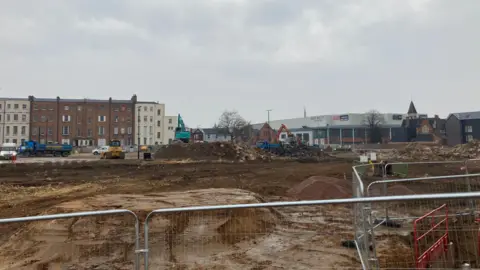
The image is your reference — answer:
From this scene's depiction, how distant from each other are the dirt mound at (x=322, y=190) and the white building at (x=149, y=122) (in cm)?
8855

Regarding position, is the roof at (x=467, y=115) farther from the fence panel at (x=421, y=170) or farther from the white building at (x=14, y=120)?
the white building at (x=14, y=120)

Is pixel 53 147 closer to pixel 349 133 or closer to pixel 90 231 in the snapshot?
pixel 90 231

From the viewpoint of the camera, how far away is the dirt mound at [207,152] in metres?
39.7

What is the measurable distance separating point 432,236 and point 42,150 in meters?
60.0

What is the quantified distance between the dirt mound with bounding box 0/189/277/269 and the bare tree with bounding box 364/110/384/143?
338 feet

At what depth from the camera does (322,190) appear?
13414 mm

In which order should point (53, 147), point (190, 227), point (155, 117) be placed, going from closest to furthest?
1. point (190, 227)
2. point (53, 147)
3. point (155, 117)

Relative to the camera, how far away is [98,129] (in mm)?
92750

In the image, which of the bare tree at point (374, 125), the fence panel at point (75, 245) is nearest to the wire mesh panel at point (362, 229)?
the fence panel at point (75, 245)

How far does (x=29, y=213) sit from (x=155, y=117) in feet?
297

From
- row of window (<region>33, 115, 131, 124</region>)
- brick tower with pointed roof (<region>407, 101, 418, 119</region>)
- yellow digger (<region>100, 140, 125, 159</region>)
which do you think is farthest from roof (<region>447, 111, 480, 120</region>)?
row of window (<region>33, 115, 131, 124</region>)

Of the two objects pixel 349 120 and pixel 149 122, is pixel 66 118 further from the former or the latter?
pixel 349 120

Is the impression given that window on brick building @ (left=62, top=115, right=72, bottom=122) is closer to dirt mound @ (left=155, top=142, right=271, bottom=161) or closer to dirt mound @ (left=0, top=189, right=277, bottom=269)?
dirt mound @ (left=155, top=142, right=271, bottom=161)

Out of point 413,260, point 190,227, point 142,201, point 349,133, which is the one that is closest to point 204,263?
point 190,227
